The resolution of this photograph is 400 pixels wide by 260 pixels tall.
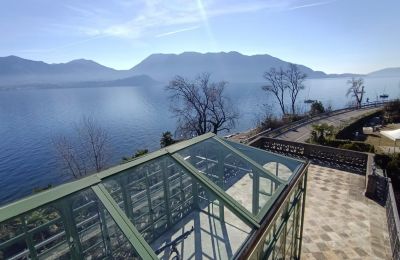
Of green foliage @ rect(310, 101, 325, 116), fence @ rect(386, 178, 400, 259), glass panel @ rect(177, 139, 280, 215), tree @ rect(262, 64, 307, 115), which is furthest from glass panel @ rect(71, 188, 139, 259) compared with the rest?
tree @ rect(262, 64, 307, 115)

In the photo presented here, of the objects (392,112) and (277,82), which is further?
(277,82)

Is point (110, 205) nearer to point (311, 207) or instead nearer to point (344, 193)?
point (311, 207)

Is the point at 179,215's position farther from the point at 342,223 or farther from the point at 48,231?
the point at 342,223

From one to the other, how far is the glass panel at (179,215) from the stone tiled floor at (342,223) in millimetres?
5024

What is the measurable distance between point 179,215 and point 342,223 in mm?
7586

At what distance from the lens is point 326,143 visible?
65.9ft

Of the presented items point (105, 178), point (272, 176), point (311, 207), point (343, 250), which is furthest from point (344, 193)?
point (105, 178)

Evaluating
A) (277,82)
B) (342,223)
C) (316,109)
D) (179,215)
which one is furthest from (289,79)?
(179,215)

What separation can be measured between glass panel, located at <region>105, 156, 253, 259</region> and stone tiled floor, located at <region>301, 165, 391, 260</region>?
502 centimetres

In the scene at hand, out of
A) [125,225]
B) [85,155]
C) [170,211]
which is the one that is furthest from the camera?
[85,155]

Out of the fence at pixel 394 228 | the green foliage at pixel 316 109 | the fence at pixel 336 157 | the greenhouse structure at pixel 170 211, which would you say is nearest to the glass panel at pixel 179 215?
the greenhouse structure at pixel 170 211

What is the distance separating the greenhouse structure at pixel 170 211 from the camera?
329cm

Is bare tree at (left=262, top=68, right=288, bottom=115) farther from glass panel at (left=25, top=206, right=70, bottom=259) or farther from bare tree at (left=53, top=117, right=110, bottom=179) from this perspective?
glass panel at (left=25, top=206, right=70, bottom=259)

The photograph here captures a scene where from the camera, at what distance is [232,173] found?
616cm
